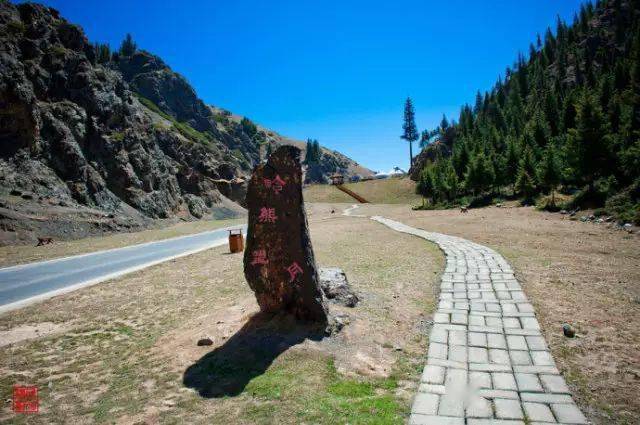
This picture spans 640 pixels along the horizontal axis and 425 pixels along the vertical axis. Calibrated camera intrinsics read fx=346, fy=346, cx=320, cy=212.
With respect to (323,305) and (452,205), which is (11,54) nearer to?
(323,305)

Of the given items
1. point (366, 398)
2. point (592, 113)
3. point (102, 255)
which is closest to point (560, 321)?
point (366, 398)

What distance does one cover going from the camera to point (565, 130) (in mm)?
61250

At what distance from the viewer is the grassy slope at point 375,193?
83.3 meters

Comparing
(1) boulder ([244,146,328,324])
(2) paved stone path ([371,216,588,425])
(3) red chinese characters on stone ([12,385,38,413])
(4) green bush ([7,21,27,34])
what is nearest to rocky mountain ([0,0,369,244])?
(4) green bush ([7,21,27,34])

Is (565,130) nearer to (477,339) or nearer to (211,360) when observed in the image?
(477,339)

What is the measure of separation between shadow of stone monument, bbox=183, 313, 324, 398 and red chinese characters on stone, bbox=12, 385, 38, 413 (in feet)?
6.84

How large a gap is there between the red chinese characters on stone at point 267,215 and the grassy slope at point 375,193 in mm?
74454

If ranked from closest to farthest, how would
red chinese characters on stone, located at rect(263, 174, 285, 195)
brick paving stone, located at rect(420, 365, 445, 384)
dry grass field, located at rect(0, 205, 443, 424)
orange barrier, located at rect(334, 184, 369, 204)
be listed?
1. dry grass field, located at rect(0, 205, 443, 424)
2. brick paving stone, located at rect(420, 365, 445, 384)
3. red chinese characters on stone, located at rect(263, 174, 285, 195)
4. orange barrier, located at rect(334, 184, 369, 204)

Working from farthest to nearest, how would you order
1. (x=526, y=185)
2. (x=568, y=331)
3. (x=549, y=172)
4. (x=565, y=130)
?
(x=565, y=130) < (x=526, y=185) < (x=549, y=172) < (x=568, y=331)

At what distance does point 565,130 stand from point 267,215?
71.6m

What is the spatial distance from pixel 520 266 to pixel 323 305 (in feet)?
27.6

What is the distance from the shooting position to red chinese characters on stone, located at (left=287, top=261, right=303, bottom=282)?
697 centimetres

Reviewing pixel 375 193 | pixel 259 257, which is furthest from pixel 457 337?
pixel 375 193

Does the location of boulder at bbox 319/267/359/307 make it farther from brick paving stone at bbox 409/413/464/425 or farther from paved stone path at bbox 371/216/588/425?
brick paving stone at bbox 409/413/464/425
